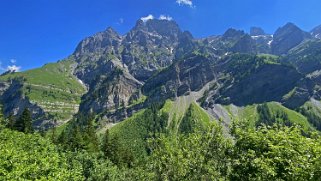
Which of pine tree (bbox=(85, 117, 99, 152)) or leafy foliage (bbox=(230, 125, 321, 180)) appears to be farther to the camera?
pine tree (bbox=(85, 117, 99, 152))

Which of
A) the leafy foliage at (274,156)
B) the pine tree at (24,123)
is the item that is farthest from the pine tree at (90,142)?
the leafy foliage at (274,156)

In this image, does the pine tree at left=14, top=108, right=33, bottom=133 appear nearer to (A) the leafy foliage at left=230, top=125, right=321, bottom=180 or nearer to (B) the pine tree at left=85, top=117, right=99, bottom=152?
(B) the pine tree at left=85, top=117, right=99, bottom=152

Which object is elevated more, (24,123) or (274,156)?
(24,123)

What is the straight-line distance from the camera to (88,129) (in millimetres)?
139375

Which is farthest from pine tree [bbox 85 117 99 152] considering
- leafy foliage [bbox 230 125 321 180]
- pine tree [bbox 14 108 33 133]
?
leafy foliage [bbox 230 125 321 180]

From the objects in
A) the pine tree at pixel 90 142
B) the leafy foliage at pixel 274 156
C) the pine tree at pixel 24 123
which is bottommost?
the leafy foliage at pixel 274 156

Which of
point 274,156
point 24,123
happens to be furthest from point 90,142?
point 274,156

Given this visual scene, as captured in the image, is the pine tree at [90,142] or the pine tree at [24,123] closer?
the pine tree at [90,142]

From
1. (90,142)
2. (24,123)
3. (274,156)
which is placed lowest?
(274,156)

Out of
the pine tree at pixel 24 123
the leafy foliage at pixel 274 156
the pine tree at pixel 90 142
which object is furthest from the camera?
the pine tree at pixel 24 123

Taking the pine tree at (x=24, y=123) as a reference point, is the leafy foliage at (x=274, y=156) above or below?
below

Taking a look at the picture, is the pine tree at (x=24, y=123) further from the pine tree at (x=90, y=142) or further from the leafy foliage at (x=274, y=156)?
the leafy foliage at (x=274, y=156)

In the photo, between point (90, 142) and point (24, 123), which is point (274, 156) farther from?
point (24, 123)

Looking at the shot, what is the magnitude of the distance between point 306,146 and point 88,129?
122350 millimetres
